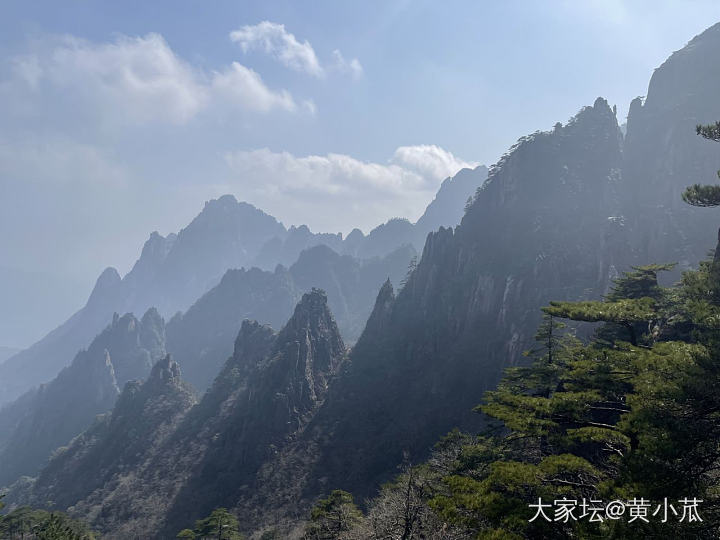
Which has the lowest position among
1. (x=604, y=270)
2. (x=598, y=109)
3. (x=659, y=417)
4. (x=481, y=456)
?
(x=481, y=456)

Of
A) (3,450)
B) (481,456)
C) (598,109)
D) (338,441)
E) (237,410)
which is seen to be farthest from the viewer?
(3,450)

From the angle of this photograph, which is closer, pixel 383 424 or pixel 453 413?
pixel 453 413

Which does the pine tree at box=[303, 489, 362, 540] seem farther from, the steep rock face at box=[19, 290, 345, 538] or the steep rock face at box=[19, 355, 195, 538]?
the steep rock face at box=[19, 355, 195, 538]

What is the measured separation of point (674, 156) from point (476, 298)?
6441cm

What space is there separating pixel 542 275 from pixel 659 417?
271 feet

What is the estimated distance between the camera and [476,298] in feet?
320

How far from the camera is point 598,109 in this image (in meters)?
109

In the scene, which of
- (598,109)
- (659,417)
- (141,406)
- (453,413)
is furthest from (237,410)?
(598,109)

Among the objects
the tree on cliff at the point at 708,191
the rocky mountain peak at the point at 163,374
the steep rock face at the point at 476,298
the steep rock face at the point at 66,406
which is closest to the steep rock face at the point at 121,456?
the rocky mountain peak at the point at 163,374

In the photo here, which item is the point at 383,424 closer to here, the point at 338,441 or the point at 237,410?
the point at 338,441

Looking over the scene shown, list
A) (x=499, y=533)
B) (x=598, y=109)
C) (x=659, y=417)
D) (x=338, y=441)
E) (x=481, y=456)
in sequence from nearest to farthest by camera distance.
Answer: (x=499, y=533), (x=659, y=417), (x=481, y=456), (x=338, y=441), (x=598, y=109)

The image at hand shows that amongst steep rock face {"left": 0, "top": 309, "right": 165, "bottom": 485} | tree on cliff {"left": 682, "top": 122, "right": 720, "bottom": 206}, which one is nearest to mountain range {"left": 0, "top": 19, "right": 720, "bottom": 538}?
steep rock face {"left": 0, "top": 309, "right": 165, "bottom": 485}

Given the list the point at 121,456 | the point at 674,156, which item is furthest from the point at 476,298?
the point at 121,456

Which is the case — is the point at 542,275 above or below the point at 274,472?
above
